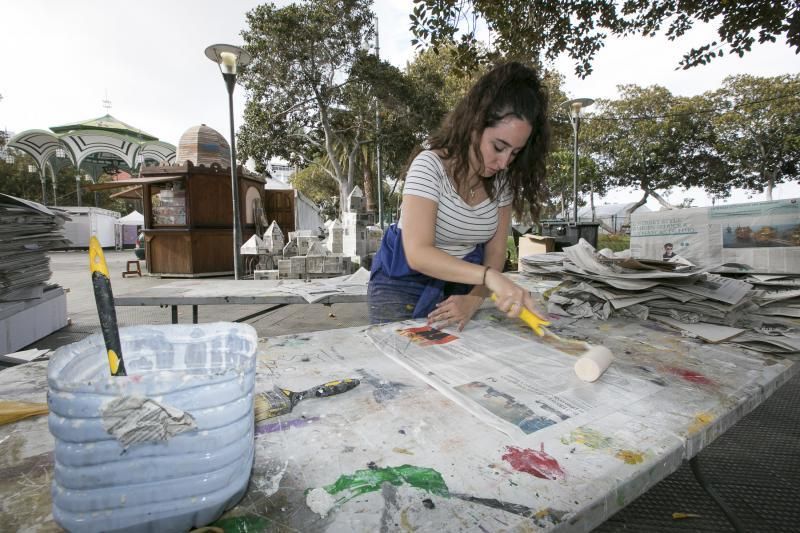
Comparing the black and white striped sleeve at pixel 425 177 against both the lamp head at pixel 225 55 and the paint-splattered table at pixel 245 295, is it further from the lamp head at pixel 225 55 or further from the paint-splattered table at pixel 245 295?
the lamp head at pixel 225 55

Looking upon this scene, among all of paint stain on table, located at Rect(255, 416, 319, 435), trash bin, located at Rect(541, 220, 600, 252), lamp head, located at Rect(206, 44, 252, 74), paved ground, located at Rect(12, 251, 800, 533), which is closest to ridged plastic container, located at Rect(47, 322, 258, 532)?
paint stain on table, located at Rect(255, 416, 319, 435)

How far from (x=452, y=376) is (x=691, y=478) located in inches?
65.1

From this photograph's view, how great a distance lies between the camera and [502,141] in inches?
56.7

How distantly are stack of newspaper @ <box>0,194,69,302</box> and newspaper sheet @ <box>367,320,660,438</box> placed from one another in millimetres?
3528

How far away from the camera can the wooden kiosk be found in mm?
8820

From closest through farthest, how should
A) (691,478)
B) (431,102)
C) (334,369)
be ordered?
(334,369) < (691,478) < (431,102)

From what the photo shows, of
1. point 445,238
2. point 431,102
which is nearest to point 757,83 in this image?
point 431,102

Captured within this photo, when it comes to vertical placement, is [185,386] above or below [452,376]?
above

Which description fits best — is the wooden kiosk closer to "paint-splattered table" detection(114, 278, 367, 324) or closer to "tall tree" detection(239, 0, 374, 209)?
"tall tree" detection(239, 0, 374, 209)

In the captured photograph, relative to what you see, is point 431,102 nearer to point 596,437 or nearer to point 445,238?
point 445,238

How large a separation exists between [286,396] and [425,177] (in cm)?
92

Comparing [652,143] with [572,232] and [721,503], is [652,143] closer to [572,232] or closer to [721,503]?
[572,232]

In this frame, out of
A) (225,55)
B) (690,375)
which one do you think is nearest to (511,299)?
(690,375)

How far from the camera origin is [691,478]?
1.82 metres
